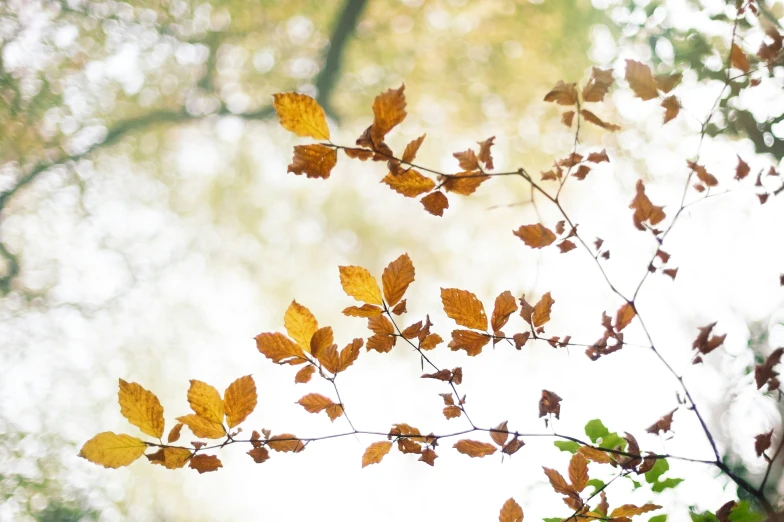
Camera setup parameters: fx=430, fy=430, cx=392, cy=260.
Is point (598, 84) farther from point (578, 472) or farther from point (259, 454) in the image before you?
point (259, 454)

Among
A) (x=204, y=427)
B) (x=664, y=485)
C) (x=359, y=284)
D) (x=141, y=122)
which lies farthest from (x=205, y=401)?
(x=141, y=122)

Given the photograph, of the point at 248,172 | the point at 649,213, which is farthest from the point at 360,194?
the point at 649,213

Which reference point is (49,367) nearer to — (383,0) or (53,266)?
(53,266)

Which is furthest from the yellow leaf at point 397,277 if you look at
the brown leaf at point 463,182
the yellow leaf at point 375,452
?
the yellow leaf at point 375,452

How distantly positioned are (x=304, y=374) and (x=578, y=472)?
476 mm

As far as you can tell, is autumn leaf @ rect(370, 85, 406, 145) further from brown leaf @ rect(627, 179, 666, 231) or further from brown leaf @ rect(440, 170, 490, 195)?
brown leaf @ rect(627, 179, 666, 231)

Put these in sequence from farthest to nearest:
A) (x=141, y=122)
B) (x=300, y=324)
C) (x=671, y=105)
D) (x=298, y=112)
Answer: (x=141, y=122), (x=671, y=105), (x=300, y=324), (x=298, y=112)

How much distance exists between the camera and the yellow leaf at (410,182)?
596mm

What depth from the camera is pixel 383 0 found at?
13.6ft

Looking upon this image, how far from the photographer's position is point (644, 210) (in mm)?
763

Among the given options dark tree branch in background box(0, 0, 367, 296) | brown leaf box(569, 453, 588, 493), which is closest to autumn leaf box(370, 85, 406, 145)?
brown leaf box(569, 453, 588, 493)

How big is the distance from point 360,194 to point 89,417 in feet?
12.7

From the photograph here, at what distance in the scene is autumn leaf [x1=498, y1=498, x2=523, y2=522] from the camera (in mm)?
708

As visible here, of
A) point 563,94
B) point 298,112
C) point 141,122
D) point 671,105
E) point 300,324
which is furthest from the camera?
point 141,122
